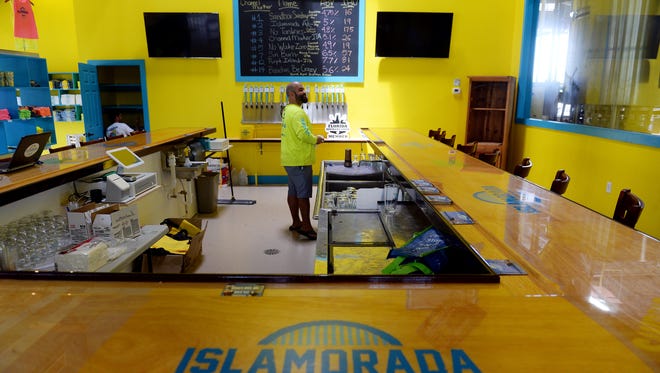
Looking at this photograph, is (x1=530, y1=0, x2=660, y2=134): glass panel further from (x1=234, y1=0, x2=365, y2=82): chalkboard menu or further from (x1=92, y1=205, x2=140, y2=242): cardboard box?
(x1=92, y1=205, x2=140, y2=242): cardboard box

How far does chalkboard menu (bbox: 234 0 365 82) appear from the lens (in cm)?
694

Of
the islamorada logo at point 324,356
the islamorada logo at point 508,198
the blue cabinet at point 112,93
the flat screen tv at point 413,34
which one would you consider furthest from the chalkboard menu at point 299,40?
the islamorada logo at point 324,356

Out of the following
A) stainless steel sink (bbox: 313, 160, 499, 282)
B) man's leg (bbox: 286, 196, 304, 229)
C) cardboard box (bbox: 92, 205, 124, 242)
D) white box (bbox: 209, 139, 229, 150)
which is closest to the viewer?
stainless steel sink (bbox: 313, 160, 499, 282)

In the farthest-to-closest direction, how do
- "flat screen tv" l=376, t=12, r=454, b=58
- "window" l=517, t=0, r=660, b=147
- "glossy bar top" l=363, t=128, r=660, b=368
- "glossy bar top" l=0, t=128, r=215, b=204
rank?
"flat screen tv" l=376, t=12, r=454, b=58, "window" l=517, t=0, r=660, b=147, "glossy bar top" l=0, t=128, r=215, b=204, "glossy bar top" l=363, t=128, r=660, b=368

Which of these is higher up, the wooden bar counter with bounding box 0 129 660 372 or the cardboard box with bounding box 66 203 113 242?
the wooden bar counter with bounding box 0 129 660 372

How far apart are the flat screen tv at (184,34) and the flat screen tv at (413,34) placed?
2.67 meters

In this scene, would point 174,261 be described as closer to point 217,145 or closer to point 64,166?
point 64,166

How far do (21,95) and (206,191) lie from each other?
13.1 feet

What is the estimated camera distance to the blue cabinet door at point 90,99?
7029mm

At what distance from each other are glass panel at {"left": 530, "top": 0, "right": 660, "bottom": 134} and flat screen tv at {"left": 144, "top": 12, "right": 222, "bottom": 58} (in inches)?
200

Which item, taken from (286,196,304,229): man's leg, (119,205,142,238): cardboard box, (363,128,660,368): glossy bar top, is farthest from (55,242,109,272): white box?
(286,196,304,229): man's leg

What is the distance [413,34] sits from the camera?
689 cm

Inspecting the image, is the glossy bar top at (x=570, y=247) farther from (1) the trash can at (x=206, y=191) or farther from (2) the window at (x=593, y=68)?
(1) the trash can at (x=206, y=191)

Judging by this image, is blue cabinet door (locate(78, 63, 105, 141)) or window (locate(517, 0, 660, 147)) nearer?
window (locate(517, 0, 660, 147))
